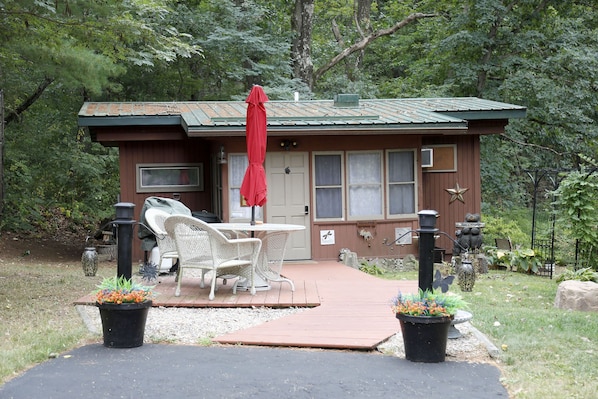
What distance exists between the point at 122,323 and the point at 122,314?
0.07m

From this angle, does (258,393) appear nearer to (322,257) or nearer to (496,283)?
(496,283)

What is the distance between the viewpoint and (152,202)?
1181cm

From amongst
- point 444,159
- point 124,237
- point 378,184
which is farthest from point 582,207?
point 124,237

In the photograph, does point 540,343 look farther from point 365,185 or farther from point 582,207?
point 365,185

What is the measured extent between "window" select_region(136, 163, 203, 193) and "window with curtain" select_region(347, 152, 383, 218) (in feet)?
9.77

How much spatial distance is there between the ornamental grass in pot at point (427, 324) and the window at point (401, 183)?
795 centimetres

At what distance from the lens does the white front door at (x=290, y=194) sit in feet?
43.0

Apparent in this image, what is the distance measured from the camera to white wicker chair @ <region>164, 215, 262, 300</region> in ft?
26.5

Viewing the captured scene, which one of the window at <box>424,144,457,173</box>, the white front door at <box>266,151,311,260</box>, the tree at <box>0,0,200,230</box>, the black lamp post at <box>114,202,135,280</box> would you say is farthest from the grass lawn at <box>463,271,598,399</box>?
the tree at <box>0,0,200,230</box>

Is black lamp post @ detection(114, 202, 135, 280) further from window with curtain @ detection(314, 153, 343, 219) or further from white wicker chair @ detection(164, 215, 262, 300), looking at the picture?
window with curtain @ detection(314, 153, 343, 219)

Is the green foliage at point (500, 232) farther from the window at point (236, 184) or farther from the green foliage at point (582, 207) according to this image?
the window at point (236, 184)

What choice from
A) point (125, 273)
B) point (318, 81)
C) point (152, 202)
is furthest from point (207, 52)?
point (125, 273)

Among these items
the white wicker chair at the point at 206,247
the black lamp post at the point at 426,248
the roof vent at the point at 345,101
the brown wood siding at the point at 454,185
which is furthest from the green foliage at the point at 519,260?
the black lamp post at the point at 426,248

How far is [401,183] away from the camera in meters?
13.6
